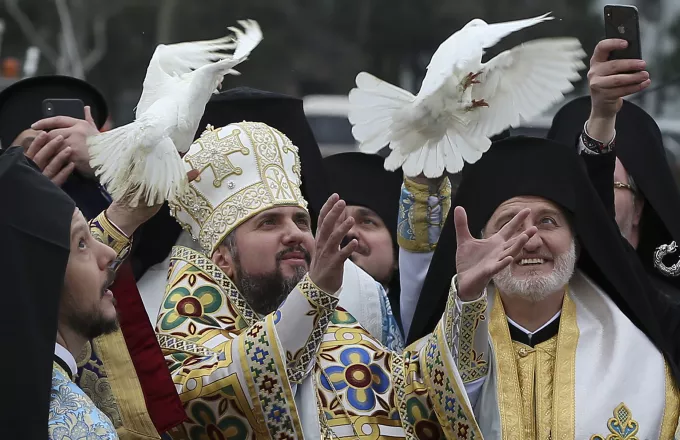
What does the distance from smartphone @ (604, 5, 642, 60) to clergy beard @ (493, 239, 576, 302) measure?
76cm

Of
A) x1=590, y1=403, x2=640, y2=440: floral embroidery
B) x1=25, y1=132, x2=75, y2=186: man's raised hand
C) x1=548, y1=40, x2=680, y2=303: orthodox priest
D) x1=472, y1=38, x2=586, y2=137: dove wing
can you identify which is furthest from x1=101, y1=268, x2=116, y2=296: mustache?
x1=548, y1=40, x2=680, y2=303: orthodox priest

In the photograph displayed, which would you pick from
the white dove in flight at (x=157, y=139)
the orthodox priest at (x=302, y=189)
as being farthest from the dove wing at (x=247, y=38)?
the orthodox priest at (x=302, y=189)

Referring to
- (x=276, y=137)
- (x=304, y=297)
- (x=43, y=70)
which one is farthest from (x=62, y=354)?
(x=43, y=70)

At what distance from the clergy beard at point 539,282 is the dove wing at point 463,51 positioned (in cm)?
74

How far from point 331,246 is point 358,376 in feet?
2.38

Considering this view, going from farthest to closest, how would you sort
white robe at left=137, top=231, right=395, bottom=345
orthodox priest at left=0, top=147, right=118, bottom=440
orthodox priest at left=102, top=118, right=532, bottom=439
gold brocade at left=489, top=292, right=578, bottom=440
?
white robe at left=137, top=231, right=395, bottom=345 < gold brocade at left=489, top=292, right=578, bottom=440 < orthodox priest at left=102, top=118, right=532, bottom=439 < orthodox priest at left=0, top=147, right=118, bottom=440

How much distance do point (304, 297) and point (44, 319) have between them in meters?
1.08

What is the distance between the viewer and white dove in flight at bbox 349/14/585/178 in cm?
508

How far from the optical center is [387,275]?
6.36 m

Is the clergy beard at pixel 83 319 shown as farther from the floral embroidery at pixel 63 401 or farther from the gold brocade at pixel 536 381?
the gold brocade at pixel 536 381

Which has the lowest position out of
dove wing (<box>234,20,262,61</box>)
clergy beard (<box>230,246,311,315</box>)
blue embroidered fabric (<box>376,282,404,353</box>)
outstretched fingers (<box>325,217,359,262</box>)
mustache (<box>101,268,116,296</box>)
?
blue embroidered fabric (<box>376,282,404,353</box>)

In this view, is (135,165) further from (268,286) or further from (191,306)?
(268,286)

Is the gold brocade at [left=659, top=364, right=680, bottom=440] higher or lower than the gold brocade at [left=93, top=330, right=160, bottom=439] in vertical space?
lower

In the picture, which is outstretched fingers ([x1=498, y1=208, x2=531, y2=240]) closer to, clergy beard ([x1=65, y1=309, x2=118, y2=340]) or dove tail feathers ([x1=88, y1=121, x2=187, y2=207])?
dove tail feathers ([x1=88, y1=121, x2=187, y2=207])
